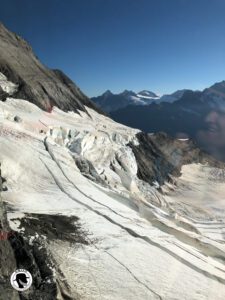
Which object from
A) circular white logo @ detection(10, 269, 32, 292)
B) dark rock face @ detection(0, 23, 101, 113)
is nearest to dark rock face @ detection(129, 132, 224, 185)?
dark rock face @ detection(0, 23, 101, 113)

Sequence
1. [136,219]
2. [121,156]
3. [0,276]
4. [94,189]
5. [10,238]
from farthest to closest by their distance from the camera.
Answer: [121,156] < [94,189] < [136,219] < [10,238] < [0,276]

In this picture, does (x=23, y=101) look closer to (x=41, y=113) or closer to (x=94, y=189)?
(x=41, y=113)

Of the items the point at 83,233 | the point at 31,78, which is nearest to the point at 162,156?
the point at 31,78

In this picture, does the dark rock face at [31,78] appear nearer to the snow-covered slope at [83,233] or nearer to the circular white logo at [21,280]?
the snow-covered slope at [83,233]

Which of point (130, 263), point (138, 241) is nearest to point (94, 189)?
point (138, 241)

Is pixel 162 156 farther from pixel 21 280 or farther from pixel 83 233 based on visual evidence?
pixel 21 280

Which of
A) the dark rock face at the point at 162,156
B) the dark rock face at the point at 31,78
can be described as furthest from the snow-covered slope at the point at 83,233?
the dark rock face at the point at 162,156

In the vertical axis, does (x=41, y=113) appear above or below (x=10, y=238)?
above
